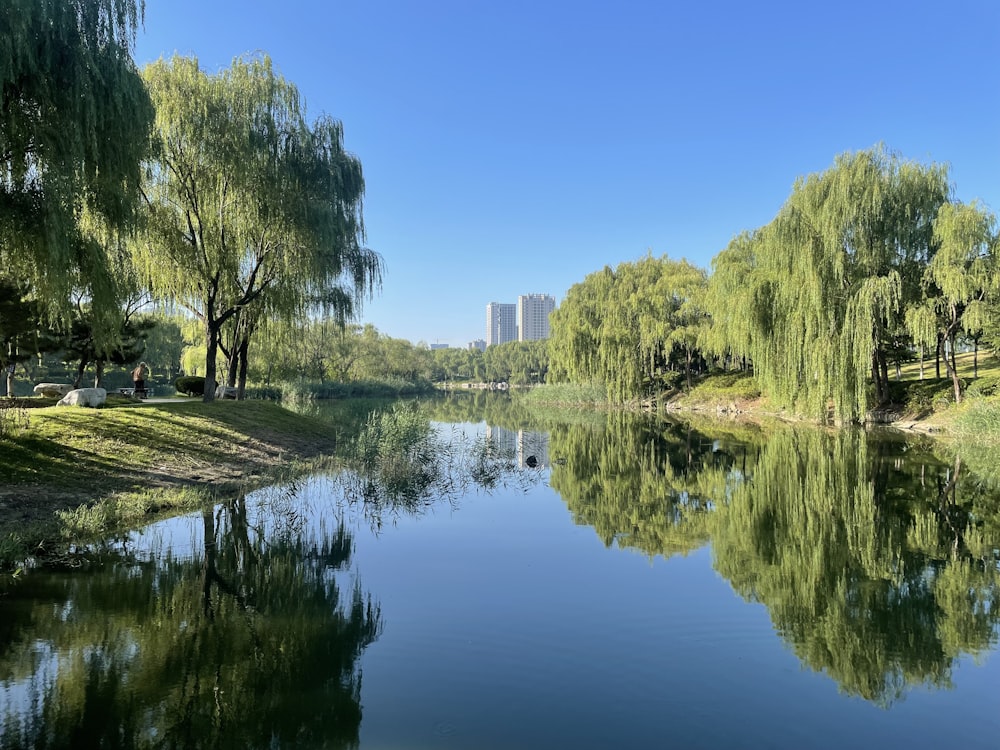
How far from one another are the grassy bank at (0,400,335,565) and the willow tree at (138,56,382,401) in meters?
3.30

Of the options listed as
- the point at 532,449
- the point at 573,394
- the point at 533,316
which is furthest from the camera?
the point at 533,316

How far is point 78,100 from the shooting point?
26.5 feet

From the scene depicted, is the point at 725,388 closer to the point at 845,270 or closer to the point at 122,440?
the point at 845,270

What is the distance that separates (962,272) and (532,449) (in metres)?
14.7

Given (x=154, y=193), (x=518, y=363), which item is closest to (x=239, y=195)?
(x=154, y=193)

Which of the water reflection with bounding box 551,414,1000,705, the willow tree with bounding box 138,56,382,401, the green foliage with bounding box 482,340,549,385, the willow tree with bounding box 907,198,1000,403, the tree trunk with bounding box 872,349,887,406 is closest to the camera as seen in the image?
the water reflection with bounding box 551,414,1000,705

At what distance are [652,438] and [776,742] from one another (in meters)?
17.7

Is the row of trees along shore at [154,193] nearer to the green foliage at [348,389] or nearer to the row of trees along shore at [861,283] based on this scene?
the green foliage at [348,389]

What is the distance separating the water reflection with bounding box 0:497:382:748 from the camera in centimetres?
350

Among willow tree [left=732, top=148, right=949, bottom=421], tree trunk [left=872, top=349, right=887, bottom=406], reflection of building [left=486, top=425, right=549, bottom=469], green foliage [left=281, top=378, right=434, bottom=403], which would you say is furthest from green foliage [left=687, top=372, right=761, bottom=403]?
green foliage [left=281, top=378, right=434, bottom=403]

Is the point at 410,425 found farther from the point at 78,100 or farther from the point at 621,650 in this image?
the point at 621,650

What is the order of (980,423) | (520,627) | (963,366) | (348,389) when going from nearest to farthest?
(520,627) < (980,423) < (963,366) < (348,389)

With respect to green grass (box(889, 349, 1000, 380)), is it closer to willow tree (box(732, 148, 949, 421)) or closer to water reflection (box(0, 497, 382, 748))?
willow tree (box(732, 148, 949, 421))

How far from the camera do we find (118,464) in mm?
9711
